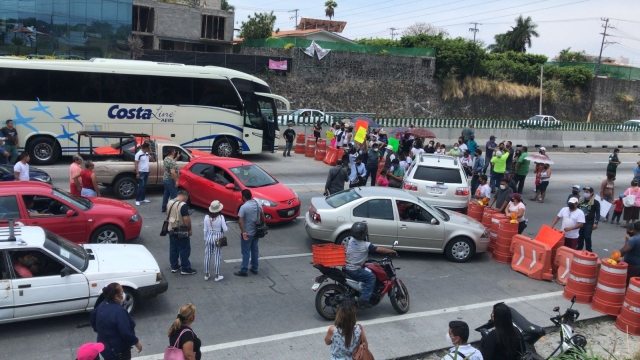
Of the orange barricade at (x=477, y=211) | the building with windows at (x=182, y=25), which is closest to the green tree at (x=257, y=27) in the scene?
the building with windows at (x=182, y=25)

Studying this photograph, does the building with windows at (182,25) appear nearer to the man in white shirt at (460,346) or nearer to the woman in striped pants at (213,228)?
the woman in striped pants at (213,228)

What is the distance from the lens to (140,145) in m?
15.6

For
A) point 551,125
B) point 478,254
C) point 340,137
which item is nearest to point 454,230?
point 478,254

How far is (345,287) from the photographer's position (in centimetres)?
852

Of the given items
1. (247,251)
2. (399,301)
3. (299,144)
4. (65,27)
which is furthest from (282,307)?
(65,27)

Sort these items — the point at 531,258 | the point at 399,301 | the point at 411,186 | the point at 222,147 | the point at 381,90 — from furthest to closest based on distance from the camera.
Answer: the point at 381,90, the point at 222,147, the point at 411,186, the point at 531,258, the point at 399,301

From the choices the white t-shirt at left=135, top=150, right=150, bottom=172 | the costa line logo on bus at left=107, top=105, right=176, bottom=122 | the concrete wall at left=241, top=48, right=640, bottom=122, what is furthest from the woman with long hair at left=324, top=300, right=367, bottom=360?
the concrete wall at left=241, top=48, right=640, bottom=122

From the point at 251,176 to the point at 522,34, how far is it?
80.1 metres

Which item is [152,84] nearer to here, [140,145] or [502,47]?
[140,145]

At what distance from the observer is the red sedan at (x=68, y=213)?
31.6 feet

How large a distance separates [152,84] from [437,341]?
1542 centimetres

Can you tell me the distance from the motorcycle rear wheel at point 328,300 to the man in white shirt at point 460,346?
3.11m

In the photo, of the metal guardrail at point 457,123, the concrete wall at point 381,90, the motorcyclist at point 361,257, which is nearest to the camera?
the motorcyclist at point 361,257

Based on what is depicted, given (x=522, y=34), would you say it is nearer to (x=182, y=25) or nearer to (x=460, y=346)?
(x=182, y=25)
